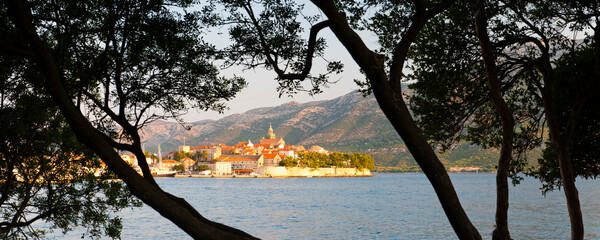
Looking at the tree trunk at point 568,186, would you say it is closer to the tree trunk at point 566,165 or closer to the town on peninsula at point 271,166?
the tree trunk at point 566,165

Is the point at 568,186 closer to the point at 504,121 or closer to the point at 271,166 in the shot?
the point at 504,121

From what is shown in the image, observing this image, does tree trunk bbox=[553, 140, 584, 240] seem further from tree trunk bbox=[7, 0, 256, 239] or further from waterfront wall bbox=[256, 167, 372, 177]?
waterfront wall bbox=[256, 167, 372, 177]

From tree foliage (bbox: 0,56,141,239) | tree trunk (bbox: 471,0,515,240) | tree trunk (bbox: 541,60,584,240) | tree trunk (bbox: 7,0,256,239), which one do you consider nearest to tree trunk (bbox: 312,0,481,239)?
tree trunk (bbox: 7,0,256,239)

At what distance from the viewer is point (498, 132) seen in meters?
11.1

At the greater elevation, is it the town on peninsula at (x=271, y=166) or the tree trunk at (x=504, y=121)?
the town on peninsula at (x=271, y=166)

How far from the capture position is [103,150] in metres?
4.32

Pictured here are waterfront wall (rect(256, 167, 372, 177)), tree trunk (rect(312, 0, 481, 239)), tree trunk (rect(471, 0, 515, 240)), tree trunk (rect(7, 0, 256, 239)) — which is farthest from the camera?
waterfront wall (rect(256, 167, 372, 177))

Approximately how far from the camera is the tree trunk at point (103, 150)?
416 centimetres

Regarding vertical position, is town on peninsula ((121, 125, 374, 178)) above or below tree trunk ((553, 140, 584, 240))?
above

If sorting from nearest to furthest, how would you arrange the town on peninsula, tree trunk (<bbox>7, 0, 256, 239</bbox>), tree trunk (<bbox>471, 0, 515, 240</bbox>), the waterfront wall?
tree trunk (<bbox>7, 0, 256, 239</bbox>), tree trunk (<bbox>471, 0, 515, 240</bbox>), the town on peninsula, the waterfront wall

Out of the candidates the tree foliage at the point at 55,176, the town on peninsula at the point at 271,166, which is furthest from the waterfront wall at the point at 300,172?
the tree foliage at the point at 55,176

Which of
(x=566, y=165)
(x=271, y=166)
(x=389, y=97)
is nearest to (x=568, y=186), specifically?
(x=566, y=165)

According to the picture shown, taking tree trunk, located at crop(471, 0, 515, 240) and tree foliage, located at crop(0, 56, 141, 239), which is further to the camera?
tree foliage, located at crop(0, 56, 141, 239)

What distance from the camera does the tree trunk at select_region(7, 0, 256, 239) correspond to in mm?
4160
